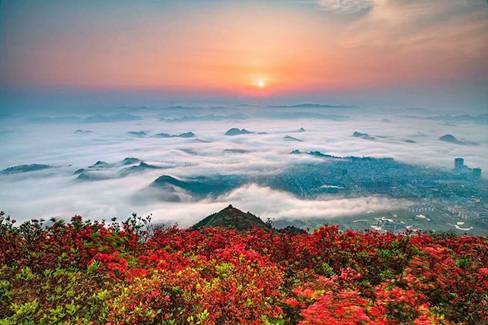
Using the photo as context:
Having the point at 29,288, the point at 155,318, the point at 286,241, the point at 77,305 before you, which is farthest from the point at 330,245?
the point at 29,288

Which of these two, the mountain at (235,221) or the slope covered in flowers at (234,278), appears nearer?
the slope covered in flowers at (234,278)

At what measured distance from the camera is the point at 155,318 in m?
7.31

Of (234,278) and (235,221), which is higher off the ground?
(234,278)

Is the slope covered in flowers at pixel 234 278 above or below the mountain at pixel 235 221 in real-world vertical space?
above

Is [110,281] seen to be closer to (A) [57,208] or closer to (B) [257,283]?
(B) [257,283]

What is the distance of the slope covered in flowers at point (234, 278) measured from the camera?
7.43m

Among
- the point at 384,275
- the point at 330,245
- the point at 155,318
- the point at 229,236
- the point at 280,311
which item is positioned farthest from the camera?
the point at 229,236

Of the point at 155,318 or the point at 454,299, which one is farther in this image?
the point at 454,299

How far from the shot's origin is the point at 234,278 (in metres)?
9.05

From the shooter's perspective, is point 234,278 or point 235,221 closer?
point 234,278

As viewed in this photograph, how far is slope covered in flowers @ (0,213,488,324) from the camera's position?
24.4 feet

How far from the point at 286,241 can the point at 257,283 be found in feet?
13.1

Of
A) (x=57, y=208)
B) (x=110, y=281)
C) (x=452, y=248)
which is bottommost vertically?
(x=57, y=208)

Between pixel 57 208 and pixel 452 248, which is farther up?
pixel 452 248
